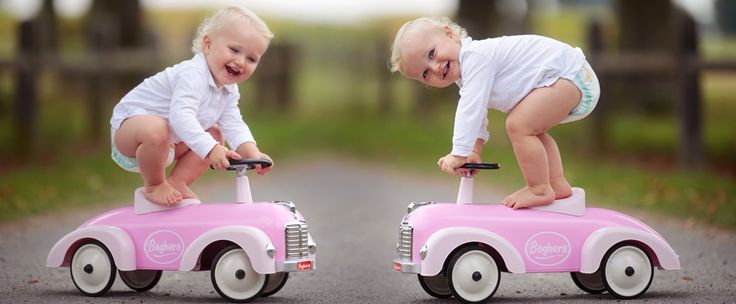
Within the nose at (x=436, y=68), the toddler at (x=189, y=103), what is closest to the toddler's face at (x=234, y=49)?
the toddler at (x=189, y=103)

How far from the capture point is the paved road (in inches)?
212

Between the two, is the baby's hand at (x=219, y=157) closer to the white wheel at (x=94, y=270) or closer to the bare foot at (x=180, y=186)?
the bare foot at (x=180, y=186)

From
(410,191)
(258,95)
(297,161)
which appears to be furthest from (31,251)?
(258,95)

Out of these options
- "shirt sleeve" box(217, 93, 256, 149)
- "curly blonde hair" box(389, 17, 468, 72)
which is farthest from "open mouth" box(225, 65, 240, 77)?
"curly blonde hair" box(389, 17, 468, 72)

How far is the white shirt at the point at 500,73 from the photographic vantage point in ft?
17.0

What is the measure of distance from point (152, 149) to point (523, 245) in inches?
73.4

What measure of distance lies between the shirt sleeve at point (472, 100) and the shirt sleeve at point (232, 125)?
3.79 ft

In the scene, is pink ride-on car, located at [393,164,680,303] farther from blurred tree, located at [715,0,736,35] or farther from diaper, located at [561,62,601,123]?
blurred tree, located at [715,0,736,35]

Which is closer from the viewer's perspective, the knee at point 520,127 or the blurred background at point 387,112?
the knee at point 520,127

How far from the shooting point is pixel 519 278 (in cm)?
622

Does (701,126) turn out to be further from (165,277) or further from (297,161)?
(165,277)

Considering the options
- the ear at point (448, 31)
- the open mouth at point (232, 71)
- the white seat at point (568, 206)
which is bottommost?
the white seat at point (568, 206)

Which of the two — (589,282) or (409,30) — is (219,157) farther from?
(589,282)

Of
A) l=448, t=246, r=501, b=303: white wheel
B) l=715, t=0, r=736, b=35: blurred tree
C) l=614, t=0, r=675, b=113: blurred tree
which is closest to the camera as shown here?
l=448, t=246, r=501, b=303: white wheel
